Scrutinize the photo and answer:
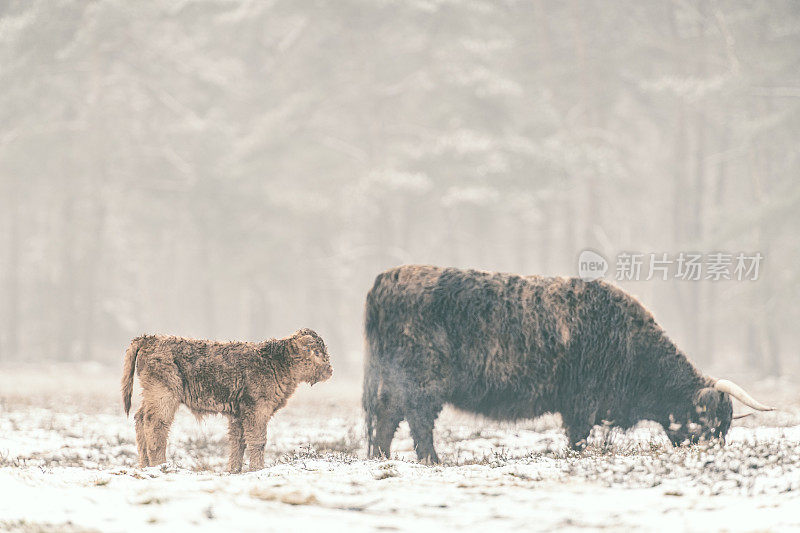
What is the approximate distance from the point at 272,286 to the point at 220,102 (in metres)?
9.22

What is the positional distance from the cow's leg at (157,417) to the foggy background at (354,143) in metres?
23.8

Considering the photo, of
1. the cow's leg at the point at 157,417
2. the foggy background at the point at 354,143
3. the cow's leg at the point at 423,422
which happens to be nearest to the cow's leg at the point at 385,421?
the cow's leg at the point at 423,422

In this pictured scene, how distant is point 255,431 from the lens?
7852 mm

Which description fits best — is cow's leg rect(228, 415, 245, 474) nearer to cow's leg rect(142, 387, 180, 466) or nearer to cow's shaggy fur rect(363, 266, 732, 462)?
cow's leg rect(142, 387, 180, 466)

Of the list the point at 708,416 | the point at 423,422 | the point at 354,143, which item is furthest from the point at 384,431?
the point at 354,143

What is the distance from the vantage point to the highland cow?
775 cm

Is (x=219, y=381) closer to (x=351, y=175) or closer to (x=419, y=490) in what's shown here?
(x=419, y=490)

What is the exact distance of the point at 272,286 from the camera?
39.2 m

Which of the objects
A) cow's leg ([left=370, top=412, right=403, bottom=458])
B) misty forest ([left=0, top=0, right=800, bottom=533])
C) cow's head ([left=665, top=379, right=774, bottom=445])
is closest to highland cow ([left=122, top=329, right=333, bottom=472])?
cow's leg ([left=370, top=412, right=403, bottom=458])

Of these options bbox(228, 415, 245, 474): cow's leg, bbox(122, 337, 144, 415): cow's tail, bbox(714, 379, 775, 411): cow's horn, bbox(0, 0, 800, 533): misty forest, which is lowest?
bbox(228, 415, 245, 474): cow's leg

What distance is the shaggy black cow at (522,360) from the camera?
889 cm

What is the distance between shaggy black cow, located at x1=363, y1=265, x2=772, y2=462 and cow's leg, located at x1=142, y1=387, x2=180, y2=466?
2237mm

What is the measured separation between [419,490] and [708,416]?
3882mm

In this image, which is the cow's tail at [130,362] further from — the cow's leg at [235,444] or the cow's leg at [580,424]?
the cow's leg at [580,424]
